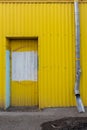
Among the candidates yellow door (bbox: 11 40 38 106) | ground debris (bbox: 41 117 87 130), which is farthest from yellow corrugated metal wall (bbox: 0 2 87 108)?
ground debris (bbox: 41 117 87 130)

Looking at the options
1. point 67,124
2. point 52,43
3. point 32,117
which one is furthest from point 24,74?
point 67,124

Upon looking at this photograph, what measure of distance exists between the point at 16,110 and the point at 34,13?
3.36m

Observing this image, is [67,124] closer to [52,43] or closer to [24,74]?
[52,43]

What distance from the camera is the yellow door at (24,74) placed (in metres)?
13.1

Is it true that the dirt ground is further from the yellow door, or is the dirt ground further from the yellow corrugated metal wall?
the yellow door

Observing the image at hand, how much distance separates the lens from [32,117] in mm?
11195

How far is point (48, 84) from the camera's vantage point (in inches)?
496

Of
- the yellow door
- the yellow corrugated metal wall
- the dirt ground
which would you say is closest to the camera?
the dirt ground

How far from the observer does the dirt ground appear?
33.1 ft

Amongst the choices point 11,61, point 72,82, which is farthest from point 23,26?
point 72,82

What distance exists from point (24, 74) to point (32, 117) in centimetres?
235

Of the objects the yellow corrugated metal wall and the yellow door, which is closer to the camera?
→ the yellow corrugated metal wall

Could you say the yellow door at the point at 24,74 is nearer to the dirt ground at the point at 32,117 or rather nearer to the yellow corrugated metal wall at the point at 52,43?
the yellow corrugated metal wall at the point at 52,43

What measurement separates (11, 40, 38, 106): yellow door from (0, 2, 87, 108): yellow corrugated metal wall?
580 mm
